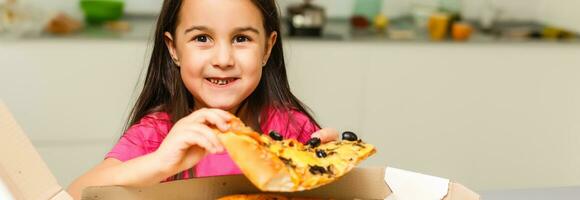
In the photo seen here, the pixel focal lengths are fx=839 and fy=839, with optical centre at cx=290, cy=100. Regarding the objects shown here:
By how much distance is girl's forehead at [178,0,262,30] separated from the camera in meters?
1.13

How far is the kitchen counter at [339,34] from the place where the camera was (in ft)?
8.77

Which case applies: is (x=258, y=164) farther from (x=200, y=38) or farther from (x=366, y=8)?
(x=366, y=8)

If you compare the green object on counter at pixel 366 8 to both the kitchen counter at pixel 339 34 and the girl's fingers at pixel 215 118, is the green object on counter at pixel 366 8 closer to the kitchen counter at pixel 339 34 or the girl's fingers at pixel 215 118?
the kitchen counter at pixel 339 34

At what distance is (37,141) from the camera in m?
2.70

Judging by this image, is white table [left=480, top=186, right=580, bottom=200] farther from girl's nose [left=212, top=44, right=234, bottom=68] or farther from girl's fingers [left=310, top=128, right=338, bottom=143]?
girl's nose [left=212, top=44, right=234, bottom=68]

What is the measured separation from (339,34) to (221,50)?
1845 millimetres

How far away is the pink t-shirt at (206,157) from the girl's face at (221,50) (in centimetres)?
11

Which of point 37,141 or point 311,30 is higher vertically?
point 311,30

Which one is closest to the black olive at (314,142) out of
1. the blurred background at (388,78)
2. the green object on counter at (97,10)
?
the blurred background at (388,78)

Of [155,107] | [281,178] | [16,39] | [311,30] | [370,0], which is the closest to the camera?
[281,178]

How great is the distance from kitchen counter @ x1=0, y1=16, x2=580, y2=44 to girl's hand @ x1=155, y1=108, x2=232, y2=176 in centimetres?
176

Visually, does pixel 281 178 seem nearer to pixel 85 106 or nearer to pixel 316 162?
pixel 316 162

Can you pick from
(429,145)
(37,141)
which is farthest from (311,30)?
(37,141)

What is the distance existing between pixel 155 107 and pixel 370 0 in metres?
1.91
